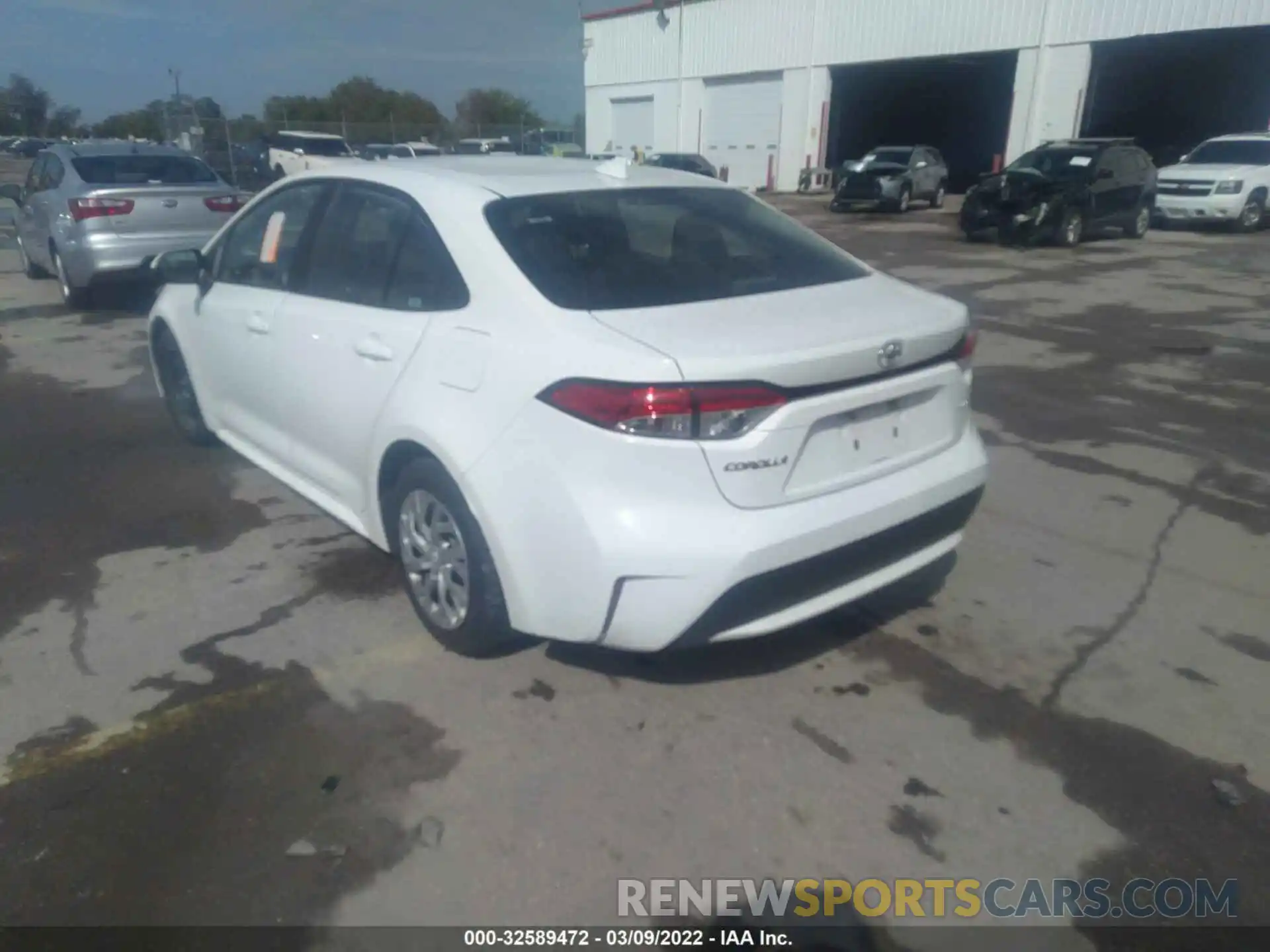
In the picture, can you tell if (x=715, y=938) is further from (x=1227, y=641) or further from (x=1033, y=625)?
(x=1227, y=641)

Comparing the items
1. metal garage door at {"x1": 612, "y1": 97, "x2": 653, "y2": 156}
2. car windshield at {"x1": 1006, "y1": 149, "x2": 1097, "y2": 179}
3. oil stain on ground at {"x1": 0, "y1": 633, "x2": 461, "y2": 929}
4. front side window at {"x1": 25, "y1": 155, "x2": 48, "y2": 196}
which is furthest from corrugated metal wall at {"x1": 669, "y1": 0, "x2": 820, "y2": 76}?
oil stain on ground at {"x1": 0, "y1": 633, "x2": 461, "y2": 929}

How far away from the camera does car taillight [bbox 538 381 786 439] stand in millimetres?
2633

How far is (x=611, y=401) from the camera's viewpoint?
2.67 metres

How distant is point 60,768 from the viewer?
289 centimetres

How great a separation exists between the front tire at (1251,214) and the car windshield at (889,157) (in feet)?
25.5

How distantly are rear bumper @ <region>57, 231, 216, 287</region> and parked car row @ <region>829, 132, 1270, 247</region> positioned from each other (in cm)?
1323

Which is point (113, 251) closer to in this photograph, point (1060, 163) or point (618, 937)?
point (618, 937)

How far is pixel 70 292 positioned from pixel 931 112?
33646 mm

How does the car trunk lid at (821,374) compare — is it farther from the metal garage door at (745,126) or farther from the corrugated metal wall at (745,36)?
the metal garage door at (745,126)

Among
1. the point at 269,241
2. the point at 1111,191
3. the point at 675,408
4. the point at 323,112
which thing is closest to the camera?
the point at 675,408

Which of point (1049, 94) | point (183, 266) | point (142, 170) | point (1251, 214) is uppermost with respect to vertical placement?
point (1049, 94)

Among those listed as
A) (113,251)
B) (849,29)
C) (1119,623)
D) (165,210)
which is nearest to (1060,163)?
(849,29)

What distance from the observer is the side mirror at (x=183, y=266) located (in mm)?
4801

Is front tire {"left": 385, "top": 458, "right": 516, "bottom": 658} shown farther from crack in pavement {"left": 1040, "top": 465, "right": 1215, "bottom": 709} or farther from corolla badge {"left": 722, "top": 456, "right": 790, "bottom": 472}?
crack in pavement {"left": 1040, "top": 465, "right": 1215, "bottom": 709}
